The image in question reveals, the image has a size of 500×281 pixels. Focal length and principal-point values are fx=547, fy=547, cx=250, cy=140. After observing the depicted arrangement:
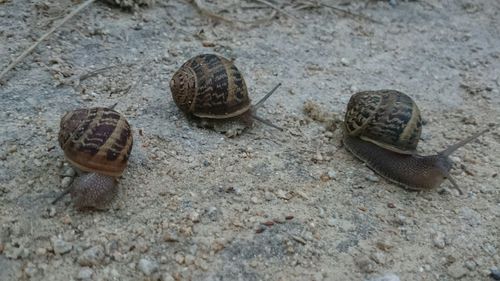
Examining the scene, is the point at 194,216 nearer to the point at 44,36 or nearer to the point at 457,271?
the point at 457,271

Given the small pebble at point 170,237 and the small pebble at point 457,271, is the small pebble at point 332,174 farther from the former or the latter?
the small pebble at point 170,237

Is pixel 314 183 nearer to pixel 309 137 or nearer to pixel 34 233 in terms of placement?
pixel 309 137

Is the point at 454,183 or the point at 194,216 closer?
the point at 194,216

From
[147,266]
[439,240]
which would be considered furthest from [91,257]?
[439,240]

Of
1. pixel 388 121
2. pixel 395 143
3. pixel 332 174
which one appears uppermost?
pixel 388 121

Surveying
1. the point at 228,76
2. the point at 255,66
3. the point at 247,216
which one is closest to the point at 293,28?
the point at 255,66
